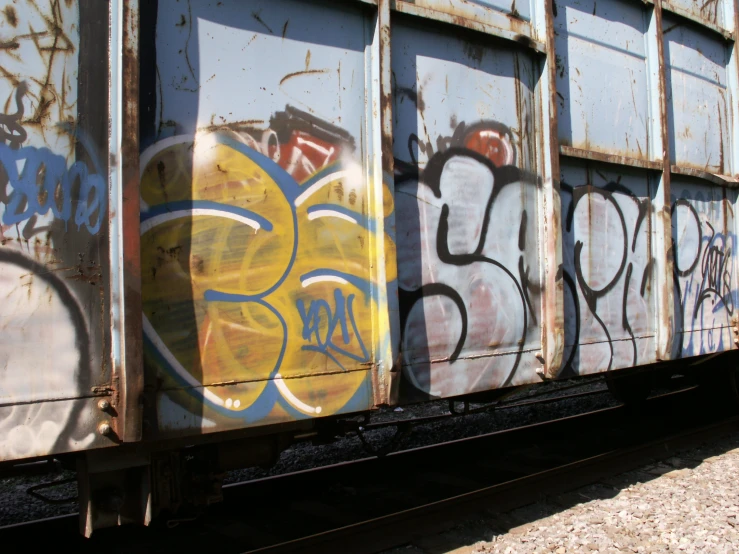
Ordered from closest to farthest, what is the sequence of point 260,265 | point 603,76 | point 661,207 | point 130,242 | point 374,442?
1. point 130,242
2. point 260,265
3. point 603,76
4. point 661,207
5. point 374,442

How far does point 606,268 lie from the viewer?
177 inches

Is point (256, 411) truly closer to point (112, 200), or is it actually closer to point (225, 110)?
point (112, 200)

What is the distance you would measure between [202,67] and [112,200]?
0.75 meters

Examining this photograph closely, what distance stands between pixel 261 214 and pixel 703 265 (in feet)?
13.6

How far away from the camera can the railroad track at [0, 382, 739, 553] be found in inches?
155

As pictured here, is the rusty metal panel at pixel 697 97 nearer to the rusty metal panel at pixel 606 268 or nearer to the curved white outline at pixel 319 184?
the rusty metal panel at pixel 606 268

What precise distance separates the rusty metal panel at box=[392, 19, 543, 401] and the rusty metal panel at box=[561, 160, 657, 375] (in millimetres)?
352

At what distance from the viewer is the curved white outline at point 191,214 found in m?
2.62

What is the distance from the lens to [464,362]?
3621 mm

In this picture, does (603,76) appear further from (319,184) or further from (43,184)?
(43,184)

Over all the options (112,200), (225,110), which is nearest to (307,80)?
(225,110)

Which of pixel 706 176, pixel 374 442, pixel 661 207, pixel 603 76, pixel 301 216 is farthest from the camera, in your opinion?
pixel 374 442

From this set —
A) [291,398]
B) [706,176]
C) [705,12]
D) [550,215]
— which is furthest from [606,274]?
[705,12]

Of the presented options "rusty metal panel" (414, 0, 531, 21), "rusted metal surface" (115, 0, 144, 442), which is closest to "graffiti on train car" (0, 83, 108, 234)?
"rusted metal surface" (115, 0, 144, 442)
